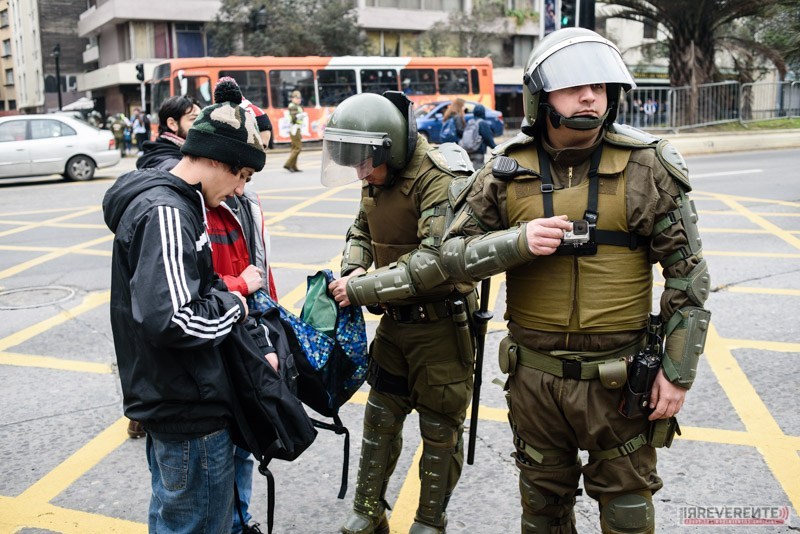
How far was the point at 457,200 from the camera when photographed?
8.36 feet

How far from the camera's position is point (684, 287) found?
2.25 m

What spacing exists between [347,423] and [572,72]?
8.13 feet

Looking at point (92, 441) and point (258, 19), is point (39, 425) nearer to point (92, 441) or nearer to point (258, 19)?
point (92, 441)

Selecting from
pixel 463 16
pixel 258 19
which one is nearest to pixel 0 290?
pixel 258 19

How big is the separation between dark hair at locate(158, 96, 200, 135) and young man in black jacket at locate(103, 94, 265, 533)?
6.48 feet

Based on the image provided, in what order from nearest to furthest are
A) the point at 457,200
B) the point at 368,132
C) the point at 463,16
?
the point at 457,200
the point at 368,132
the point at 463,16

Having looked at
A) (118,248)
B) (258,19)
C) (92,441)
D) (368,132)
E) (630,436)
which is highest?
(258,19)

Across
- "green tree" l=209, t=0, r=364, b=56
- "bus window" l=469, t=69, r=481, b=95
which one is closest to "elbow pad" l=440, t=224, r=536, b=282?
"bus window" l=469, t=69, r=481, b=95

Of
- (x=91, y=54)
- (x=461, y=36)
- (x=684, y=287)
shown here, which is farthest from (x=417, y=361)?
(x=91, y=54)

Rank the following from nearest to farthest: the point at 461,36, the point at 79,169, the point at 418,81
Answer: the point at 79,169 < the point at 418,81 < the point at 461,36

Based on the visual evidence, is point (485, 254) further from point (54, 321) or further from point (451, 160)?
point (54, 321)

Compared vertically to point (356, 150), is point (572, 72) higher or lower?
higher

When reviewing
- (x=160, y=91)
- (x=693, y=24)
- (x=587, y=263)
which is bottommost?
(x=587, y=263)

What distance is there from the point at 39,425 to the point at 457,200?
2.93m
